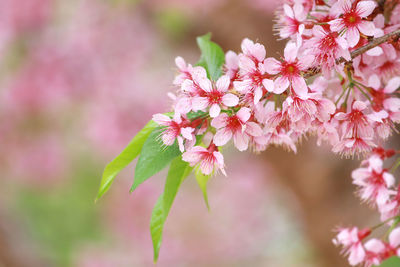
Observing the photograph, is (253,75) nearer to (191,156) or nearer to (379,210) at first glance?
(191,156)

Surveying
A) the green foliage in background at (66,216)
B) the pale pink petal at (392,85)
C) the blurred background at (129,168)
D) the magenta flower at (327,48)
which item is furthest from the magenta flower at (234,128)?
the green foliage in background at (66,216)

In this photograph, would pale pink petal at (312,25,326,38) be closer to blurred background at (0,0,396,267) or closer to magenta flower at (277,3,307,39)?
magenta flower at (277,3,307,39)

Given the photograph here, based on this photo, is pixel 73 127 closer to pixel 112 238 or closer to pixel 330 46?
pixel 112 238

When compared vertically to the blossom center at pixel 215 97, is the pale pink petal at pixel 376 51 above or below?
above

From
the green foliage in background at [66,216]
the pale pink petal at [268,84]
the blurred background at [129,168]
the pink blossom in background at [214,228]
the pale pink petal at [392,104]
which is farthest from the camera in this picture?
the green foliage in background at [66,216]

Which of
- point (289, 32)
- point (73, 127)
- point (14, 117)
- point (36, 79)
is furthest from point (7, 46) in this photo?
point (289, 32)


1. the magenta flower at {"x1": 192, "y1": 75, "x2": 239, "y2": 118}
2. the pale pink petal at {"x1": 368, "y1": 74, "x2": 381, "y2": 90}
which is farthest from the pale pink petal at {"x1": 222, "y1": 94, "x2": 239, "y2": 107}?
the pale pink petal at {"x1": 368, "y1": 74, "x2": 381, "y2": 90}

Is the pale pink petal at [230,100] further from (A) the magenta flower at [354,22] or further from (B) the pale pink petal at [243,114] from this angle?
(A) the magenta flower at [354,22]
